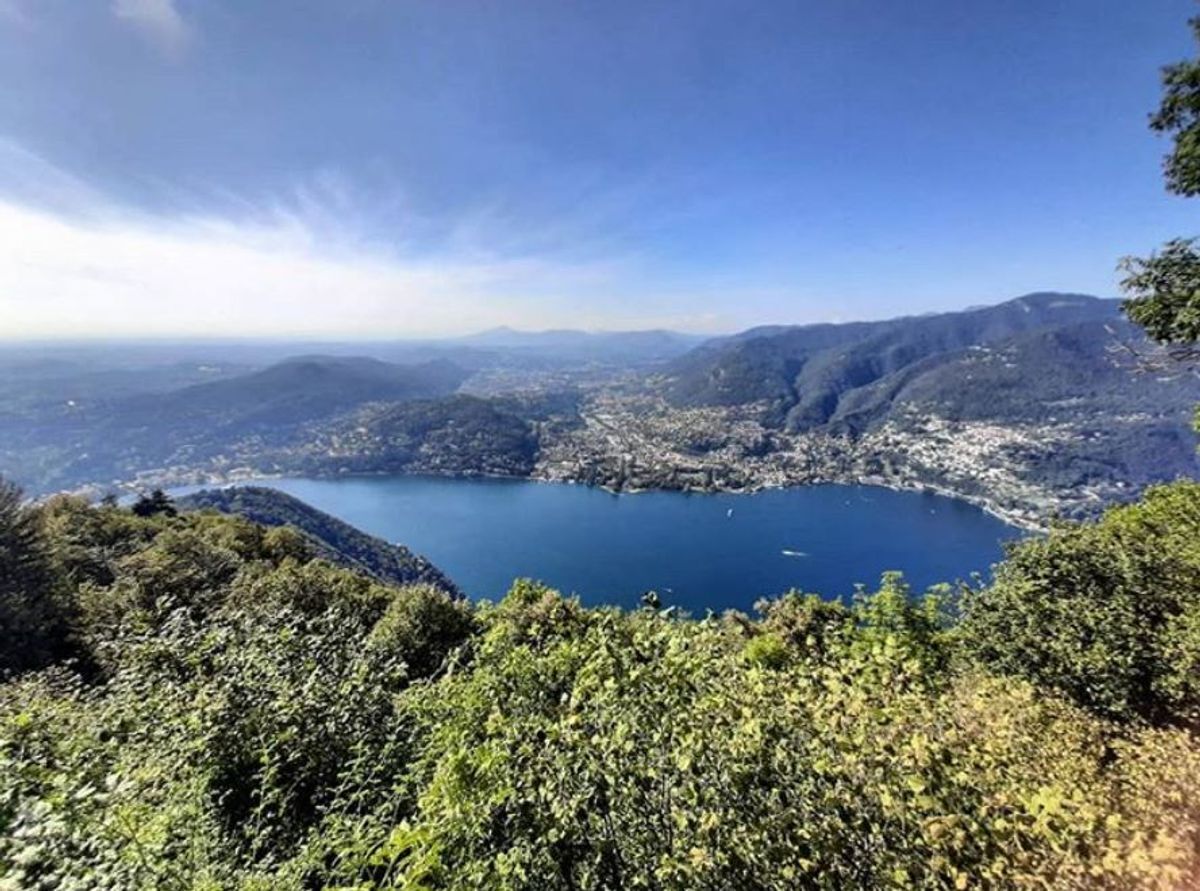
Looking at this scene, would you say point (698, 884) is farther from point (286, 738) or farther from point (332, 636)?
point (332, 636)

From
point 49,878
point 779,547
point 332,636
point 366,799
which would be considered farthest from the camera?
point 779,547

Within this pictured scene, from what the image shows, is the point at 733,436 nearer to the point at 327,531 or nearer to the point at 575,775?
the point at 327,531

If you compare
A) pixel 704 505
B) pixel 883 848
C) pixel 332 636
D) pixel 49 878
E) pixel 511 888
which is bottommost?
pixel 704 505

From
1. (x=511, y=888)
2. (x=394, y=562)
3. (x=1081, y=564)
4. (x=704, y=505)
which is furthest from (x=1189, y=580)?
(x=704, y=505)

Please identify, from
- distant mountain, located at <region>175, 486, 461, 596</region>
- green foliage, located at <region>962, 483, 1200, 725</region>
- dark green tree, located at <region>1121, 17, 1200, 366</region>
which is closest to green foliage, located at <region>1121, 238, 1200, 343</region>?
dark green tree, located at <region>1121, 17, 1200, 366</region>

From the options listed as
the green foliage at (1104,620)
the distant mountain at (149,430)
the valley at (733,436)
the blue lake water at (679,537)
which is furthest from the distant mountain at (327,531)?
the distant mountain at (149,430)

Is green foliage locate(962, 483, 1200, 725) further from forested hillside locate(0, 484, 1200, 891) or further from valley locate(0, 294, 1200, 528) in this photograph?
valley locate(0, 294, 1200, 528)

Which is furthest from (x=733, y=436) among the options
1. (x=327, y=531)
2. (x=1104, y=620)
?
(x=1104, y=620)
